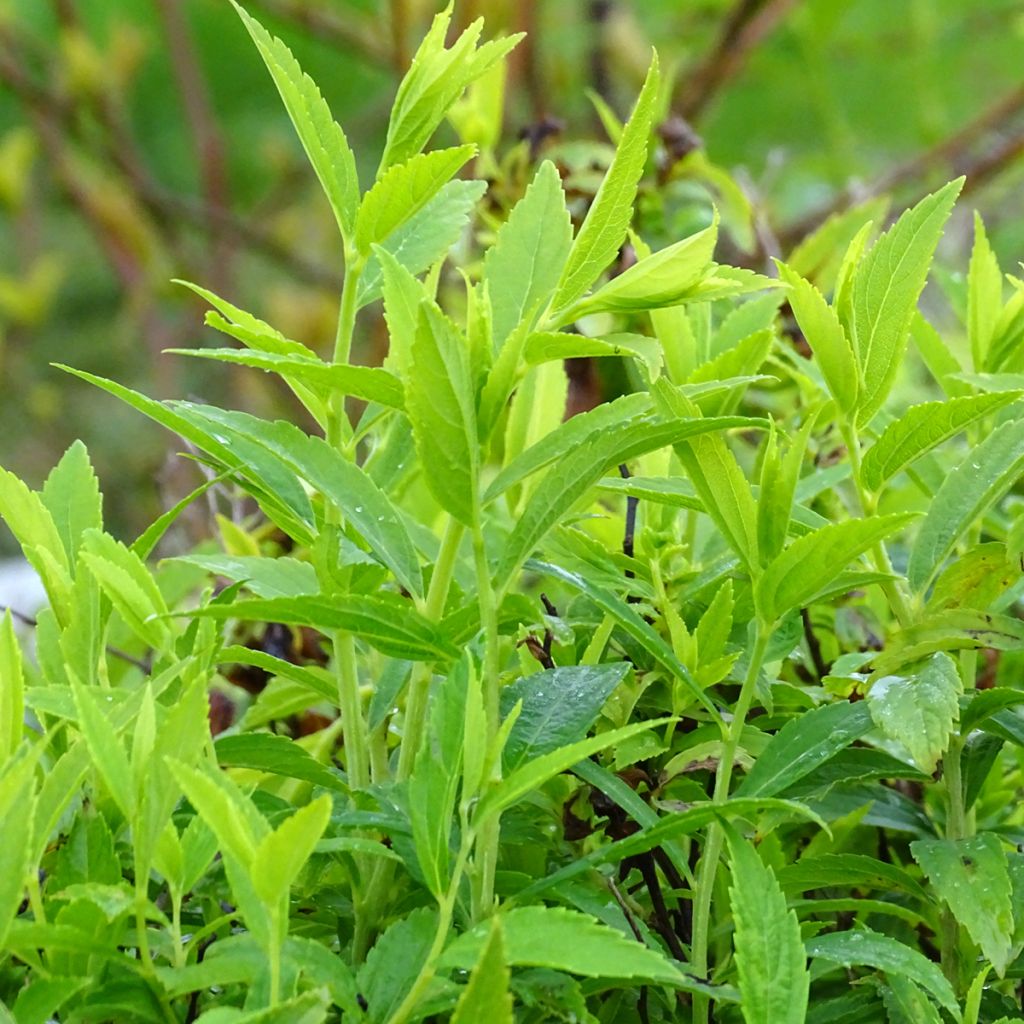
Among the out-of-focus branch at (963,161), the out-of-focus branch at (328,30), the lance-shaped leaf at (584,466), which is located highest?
the out-of-focus branch at (328,30)

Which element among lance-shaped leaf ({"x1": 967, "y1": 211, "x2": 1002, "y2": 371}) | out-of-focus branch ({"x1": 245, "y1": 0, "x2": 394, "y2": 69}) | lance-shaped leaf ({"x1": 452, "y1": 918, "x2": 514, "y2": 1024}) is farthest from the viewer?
out-of-focus branch ({"x1": 245, "y1": 0, "x2": 394, "y2": 69})

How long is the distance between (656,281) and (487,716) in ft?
0.38

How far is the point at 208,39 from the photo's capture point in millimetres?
2705

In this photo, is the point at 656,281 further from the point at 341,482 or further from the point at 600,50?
the point at 600,50

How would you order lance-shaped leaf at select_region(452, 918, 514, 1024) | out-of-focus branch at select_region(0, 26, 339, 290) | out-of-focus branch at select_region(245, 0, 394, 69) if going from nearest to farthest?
lance-shaped leaf at select_region(452, 918, 514, 1024), out-of-focus branch at select_region(245, 0, 394, 69), out-of-focus branch at select_region(0, 26, 339, 290)

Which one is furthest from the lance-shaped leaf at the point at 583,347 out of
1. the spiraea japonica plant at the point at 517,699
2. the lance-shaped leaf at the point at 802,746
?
the lance-shaped leaf at the point at 802,746

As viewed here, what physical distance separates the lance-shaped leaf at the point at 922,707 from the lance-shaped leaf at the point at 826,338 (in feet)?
0.25

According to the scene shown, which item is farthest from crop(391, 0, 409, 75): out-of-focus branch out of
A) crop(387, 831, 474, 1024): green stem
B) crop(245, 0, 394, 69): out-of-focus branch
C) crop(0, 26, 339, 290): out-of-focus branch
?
crop(387, 831, 474, 1024): green stem

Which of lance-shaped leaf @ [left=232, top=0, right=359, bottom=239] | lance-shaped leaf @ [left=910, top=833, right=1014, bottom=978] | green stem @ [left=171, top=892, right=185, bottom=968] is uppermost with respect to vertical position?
lance-shaped leaf @ [left=232, top=0, right=359, bottom=239]

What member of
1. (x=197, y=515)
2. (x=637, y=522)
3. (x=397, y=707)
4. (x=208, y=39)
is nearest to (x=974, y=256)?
(x=637, y=522)

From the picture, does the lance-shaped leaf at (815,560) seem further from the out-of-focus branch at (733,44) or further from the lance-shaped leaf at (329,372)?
the out-of-focus branch at (733,44)

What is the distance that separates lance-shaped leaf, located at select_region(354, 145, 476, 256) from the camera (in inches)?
12.7

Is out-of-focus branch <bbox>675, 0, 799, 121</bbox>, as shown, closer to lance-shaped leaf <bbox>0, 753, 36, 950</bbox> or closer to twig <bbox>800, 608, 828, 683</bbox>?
twig <bbox>800, 608, 828, 683</bbox>

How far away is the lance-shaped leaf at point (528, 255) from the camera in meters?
0.33
